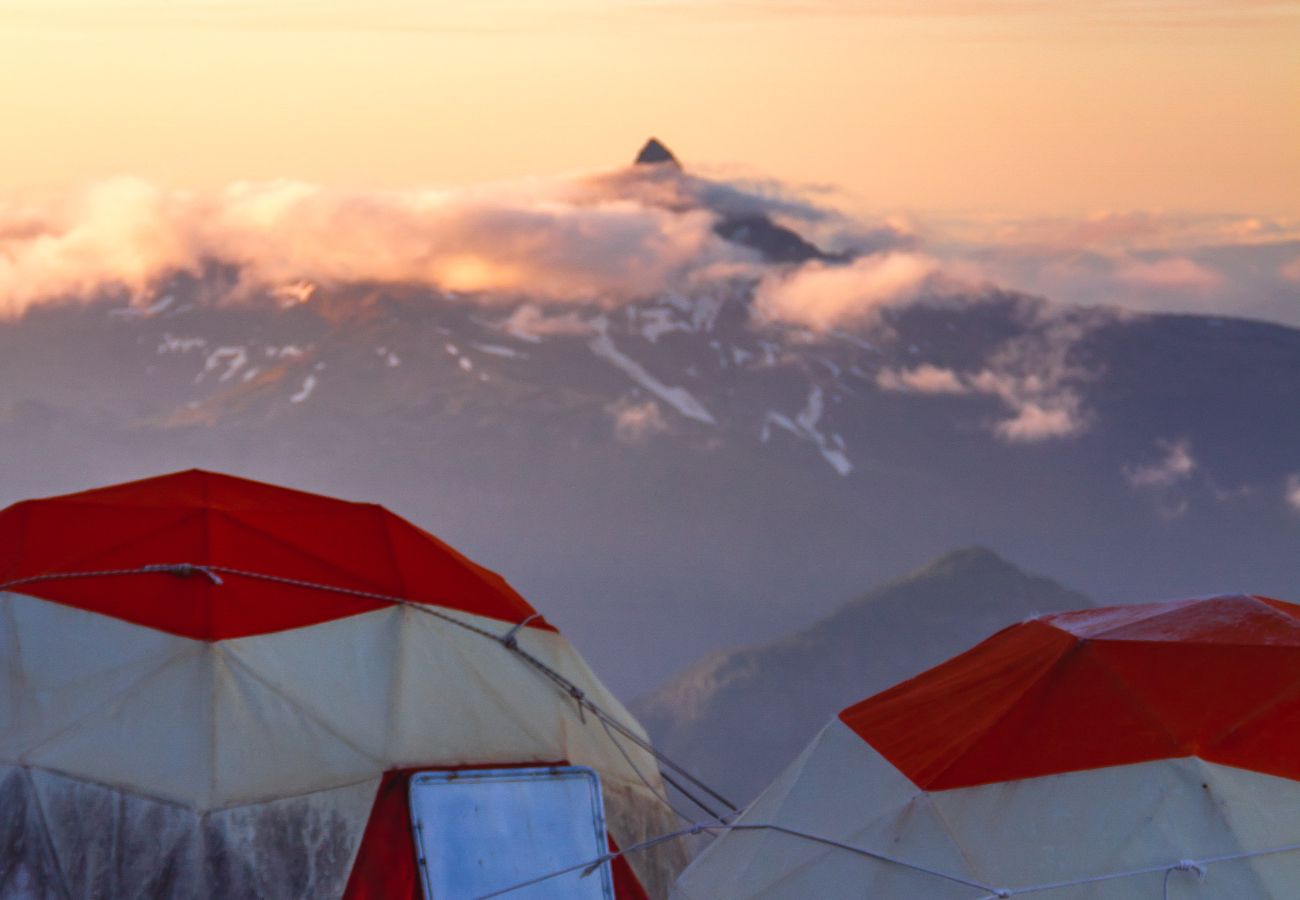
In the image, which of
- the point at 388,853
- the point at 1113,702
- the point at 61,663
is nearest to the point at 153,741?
the point at 61,663

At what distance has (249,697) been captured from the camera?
13688mm

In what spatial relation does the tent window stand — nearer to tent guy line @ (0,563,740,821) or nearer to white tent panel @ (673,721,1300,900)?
tent guy line @ (0,563,740,821)

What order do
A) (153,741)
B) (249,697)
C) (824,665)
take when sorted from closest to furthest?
(153,741)
(249,697)
(824,665)

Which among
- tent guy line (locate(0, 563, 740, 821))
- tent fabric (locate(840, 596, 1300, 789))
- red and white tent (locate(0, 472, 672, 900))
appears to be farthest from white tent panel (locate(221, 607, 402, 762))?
tent fabric (locate(840, 596, 1300, 789))

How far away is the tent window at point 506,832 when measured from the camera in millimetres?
13453

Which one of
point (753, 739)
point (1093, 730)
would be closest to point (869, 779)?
point (1093, 730)

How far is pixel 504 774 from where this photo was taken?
14.3 m

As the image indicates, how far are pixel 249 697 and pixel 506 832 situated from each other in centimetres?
236

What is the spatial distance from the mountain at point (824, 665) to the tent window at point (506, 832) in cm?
13244

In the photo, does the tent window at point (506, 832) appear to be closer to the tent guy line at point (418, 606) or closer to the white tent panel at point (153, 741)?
the tent guy line at point (418, 606)

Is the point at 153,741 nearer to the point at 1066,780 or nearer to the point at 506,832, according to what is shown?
the point at 506,832

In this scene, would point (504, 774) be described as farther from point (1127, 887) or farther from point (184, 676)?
point (1127, 887)

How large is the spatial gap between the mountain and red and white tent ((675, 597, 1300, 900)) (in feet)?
439

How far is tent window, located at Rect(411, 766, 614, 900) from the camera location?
44.1 ft
